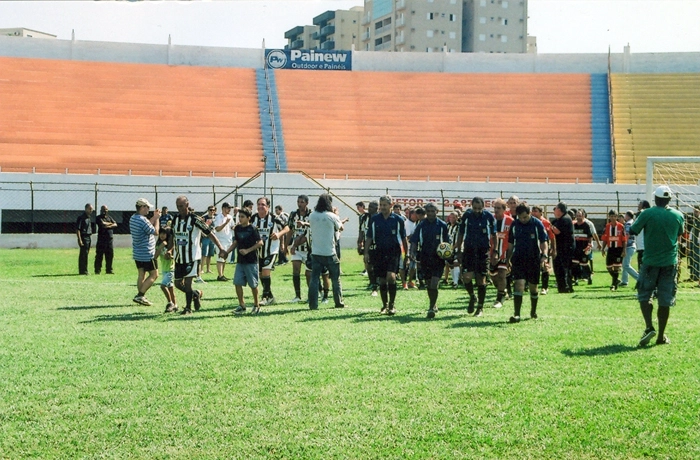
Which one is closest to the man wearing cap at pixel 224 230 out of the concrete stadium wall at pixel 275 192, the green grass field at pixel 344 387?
the green grass field at pixel 344 387

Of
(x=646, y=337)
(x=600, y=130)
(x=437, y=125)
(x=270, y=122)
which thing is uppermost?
(x=270, y=122)

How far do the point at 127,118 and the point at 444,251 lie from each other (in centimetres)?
3181

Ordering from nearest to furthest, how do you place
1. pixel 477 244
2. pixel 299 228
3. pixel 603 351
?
pixel 603 351, pixel 477 244, pixel 299 228

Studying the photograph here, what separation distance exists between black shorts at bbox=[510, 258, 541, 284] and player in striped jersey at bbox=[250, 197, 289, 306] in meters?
4.37

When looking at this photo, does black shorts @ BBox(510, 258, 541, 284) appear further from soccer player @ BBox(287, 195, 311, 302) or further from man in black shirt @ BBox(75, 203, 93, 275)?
man in black shirt @ BBox(75, 203, 93, 275)

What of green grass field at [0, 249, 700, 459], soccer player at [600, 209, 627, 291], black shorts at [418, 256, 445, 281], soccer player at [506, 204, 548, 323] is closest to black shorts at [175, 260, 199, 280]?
green grass field at [0, 249, 700, 459]

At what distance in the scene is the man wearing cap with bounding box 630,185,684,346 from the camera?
10.1 metres

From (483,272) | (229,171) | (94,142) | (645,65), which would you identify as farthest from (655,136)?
(483,272)

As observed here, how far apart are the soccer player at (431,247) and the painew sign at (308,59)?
37.1m

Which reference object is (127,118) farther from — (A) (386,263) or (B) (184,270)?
(A) (386,263)

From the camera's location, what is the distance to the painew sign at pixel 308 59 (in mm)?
49375

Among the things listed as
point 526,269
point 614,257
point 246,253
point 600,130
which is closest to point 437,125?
point 600,130

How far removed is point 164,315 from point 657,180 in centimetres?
2596

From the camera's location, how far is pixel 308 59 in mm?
49781
